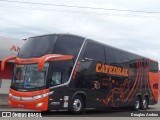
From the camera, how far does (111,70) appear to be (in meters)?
20.4

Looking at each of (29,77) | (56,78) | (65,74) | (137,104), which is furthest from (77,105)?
(137,104)

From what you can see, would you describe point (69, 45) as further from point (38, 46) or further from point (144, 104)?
point (144, 104)

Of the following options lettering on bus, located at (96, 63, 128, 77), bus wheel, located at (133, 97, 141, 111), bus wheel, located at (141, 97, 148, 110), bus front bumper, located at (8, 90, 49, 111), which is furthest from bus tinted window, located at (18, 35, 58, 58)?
bus wheel, located at (141, 97, 148, 110)

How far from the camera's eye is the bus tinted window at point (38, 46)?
16.3 metres

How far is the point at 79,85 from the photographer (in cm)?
1748

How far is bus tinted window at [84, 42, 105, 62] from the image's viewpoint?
18.1m

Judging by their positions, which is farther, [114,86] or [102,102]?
[114,86]

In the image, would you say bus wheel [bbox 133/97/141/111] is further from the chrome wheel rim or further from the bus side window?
the bus side window

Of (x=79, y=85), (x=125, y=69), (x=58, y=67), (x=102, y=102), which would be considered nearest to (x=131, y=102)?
(x=125, y=69)

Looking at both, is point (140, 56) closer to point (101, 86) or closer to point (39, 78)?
point (101, 86)

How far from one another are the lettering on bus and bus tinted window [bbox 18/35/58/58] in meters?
3.62

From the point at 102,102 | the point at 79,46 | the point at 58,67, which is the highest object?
the point at 79,46

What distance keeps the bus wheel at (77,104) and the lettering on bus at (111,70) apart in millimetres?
2263

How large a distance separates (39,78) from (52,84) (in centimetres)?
66
